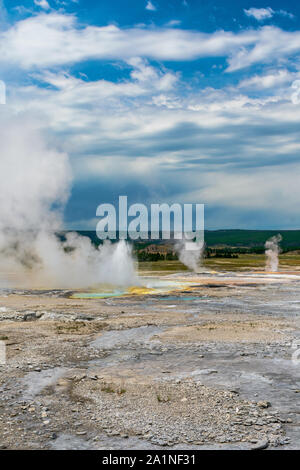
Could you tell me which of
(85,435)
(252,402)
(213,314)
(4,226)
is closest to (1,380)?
(85,435)

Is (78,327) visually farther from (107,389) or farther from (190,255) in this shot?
(190,255)

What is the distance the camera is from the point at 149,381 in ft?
51.8

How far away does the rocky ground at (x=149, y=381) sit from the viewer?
439 inches

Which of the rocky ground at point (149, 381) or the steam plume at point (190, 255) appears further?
the steam plume at point (190, 255)

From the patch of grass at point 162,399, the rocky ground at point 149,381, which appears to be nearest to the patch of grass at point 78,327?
the rocky ground at point 149,381

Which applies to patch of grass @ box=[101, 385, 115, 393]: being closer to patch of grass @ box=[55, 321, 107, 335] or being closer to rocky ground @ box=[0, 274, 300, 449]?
rocky ground @ box=[0, 274, 300, 449]

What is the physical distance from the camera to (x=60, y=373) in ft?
55.3

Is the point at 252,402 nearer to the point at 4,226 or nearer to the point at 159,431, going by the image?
the point at 159,431

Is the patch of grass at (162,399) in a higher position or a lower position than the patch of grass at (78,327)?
higher

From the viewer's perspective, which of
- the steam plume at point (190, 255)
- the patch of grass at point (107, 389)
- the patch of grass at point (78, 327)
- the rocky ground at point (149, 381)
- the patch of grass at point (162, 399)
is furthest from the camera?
the steam plume at point (190, 255)

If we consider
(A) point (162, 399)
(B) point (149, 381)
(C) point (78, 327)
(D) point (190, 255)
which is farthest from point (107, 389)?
(D) point (190, 255)

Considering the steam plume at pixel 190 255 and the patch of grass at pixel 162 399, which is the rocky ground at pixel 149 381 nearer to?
the patch of grass at pixel 162 399
